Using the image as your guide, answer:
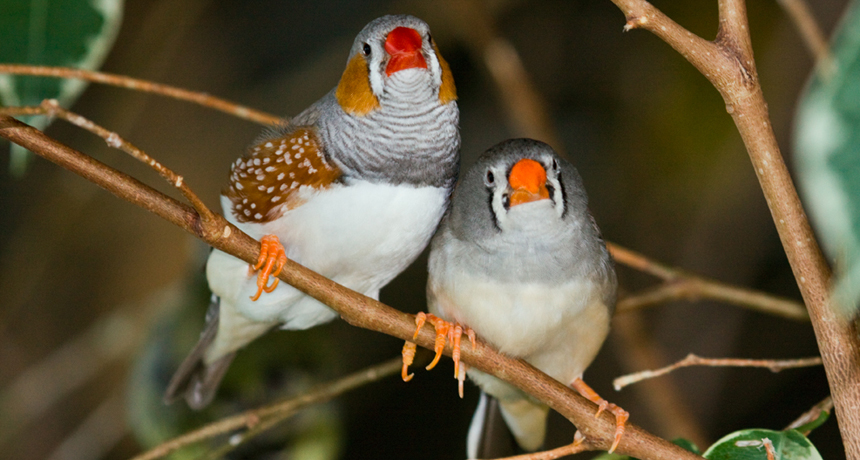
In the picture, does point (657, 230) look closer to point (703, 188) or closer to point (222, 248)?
point (703, 188)

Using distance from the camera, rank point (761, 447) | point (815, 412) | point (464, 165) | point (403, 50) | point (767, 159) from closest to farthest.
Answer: point (767, 159), point (761, 447), point (815, 412), point (403, 50), point (464, 165)

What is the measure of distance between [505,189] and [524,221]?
0.07m

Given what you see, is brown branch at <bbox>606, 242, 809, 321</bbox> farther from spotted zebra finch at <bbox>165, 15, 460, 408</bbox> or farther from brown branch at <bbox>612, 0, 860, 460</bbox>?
brown branch at <bbox>612, 0, 860, 460</bbox>

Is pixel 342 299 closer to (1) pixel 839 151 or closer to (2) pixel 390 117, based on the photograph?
A: (2) pixel 390 117

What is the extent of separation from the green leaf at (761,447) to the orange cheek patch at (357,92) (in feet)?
2.71

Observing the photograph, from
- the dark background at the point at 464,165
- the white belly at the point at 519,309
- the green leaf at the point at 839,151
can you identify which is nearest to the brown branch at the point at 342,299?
the white belly at the point at 519,309

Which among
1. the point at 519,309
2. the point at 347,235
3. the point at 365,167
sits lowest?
the point at 519,309

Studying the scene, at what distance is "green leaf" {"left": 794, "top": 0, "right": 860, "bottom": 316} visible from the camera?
0.59m

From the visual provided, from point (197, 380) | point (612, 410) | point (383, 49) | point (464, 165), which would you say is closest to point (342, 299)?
point (383, 49)

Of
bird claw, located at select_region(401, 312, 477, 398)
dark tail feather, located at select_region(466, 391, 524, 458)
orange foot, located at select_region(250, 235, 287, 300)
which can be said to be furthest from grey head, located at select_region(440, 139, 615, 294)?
dark tail feather, located at select_region(466, 391, 524, 458)

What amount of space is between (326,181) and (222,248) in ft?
1.12

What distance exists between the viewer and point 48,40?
4.21 ft

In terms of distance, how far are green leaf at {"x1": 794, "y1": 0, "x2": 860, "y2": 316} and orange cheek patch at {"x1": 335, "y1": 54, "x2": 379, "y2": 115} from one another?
89 centimetres

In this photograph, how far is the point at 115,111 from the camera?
2.75 m
